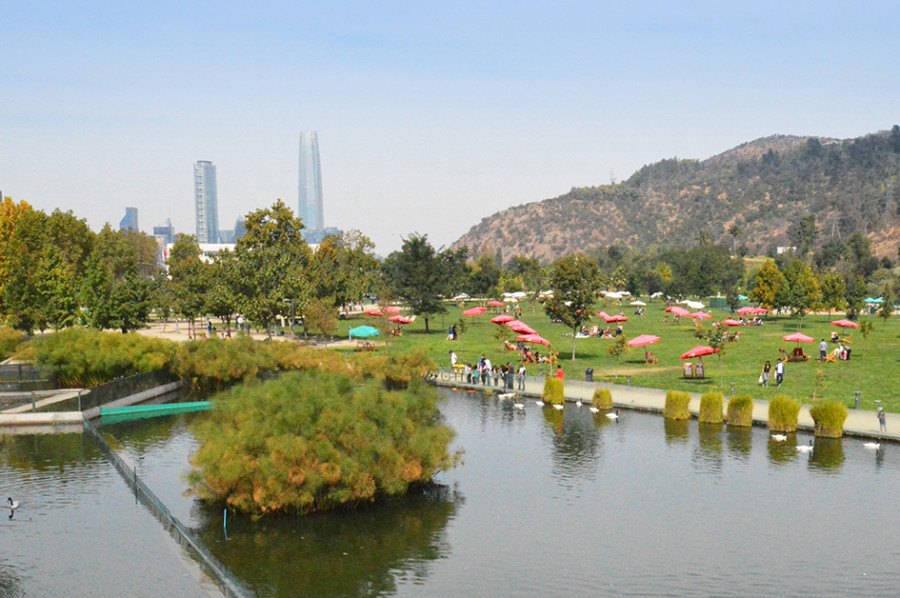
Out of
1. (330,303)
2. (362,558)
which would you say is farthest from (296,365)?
(362,558)

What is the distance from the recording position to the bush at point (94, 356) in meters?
48.2

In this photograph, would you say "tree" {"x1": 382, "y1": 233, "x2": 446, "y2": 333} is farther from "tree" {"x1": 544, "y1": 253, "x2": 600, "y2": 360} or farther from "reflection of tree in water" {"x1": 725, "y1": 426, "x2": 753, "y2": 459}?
"reflection of tree in water" {"x1": 725, "y1": 426, "x2": 753, "y2": 459}

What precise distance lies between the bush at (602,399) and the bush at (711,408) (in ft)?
15.3

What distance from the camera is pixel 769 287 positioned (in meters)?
92.1

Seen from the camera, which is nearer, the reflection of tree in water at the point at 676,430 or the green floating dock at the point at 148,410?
the reflection of tree in water at the point at 676,430

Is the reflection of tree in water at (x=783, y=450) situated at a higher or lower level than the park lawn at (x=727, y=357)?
lower

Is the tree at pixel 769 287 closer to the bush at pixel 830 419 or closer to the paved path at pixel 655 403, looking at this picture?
the paved path at pixel 655 403

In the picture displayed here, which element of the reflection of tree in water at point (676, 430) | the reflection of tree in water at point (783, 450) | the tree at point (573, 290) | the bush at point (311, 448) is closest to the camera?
the bush at point (311, 448)

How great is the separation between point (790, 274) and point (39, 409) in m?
69.3

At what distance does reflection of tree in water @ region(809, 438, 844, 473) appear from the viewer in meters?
32.1

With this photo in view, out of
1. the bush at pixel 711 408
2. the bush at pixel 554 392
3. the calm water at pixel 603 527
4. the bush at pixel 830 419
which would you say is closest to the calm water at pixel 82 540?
the calm water at pixel 603 527

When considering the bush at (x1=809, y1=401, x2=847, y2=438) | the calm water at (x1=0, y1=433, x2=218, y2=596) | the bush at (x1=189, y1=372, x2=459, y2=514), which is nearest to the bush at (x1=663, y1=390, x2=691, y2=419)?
the bush at (x1=809, y1=401, x2=847, y2=438)

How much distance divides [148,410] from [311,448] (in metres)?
19.7

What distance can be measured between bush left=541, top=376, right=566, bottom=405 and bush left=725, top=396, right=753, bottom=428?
8.68 m
